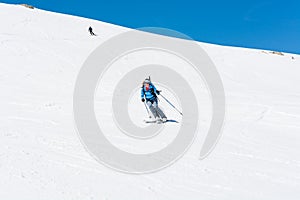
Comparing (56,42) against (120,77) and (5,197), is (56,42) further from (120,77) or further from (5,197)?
(5,197)

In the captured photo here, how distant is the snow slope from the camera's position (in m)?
4.92

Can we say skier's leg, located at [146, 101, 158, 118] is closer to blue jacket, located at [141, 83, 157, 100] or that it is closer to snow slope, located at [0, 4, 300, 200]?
blue jacket, located at [141, 83, 157, 100]

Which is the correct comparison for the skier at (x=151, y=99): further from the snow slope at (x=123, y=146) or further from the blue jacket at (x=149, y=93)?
the snow slope at (x=123, y=146)

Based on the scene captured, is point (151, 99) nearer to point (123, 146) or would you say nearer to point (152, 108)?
point (152, 108)

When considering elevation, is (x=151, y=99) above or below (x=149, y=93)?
below

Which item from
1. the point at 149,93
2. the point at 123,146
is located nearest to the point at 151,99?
the point at 149,93

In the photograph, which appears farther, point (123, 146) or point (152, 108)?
point (152, 108)

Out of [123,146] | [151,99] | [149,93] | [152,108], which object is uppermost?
[149,93]

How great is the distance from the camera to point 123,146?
24.6 feet

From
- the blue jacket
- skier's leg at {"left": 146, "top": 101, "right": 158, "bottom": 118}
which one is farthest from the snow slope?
the blue jacket

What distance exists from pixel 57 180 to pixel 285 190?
3.79 metres

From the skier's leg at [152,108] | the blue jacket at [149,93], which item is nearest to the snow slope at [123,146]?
the skier's leg at [152,108]

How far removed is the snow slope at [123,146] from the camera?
16.1 feet

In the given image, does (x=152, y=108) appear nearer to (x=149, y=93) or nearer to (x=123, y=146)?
(x=149, y=93)
